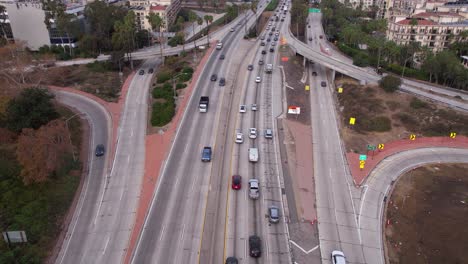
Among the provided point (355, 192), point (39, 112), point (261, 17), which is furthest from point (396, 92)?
point (261, 17)

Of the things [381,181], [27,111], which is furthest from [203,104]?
[381,181]

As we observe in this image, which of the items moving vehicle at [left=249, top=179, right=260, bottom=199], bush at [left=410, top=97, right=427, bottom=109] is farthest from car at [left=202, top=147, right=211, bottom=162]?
bush at [left=410, top=97, right=427, bottom=109]

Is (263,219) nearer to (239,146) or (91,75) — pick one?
(239,146)

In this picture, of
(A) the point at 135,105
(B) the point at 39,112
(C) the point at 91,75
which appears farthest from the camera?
(C) the point at 91,75

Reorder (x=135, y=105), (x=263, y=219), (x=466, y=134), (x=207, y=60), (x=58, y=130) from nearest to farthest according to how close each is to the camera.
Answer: (x=263, y=219)
(x=58, y=130)
(x=466, y=134)
(x=135, y=105)
(x=207, y=60)

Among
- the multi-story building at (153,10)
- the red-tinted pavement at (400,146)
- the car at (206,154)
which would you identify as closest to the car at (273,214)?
the car at (206,154)

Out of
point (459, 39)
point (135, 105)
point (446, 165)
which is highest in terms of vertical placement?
point (459, 39)
